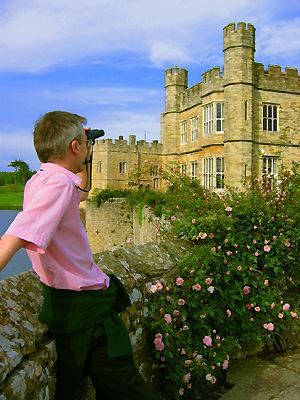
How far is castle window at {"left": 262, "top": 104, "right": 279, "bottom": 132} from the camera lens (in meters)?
20.8

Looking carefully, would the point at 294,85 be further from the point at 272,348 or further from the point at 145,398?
the point at 145,398

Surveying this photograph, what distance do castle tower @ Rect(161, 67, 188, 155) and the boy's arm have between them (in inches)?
1006

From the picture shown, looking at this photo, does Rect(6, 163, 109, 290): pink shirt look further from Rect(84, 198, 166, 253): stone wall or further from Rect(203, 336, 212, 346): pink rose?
Rect(84, 198, 166, 253): stone wall

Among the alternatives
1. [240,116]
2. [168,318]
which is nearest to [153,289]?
[168,318]

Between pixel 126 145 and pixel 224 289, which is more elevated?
pixel 126 145

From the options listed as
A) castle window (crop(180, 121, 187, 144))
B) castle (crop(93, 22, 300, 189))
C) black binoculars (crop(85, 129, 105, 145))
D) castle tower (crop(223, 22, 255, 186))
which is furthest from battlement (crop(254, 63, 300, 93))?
black binoculars (crop(85, 129, 105, 145))

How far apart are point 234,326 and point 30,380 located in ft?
6.33

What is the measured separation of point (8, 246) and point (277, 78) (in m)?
22.2

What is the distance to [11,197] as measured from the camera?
3605 inches

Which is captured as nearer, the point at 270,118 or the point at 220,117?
the point at 270,118

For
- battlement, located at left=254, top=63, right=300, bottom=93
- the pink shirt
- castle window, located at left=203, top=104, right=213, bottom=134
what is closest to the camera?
the pink shirt

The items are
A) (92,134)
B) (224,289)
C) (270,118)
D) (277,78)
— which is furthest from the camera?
(277,78)

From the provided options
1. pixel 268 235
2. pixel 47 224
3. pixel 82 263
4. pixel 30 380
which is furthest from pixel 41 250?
pixel 268 235

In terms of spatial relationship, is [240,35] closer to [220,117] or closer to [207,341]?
[220,117]
